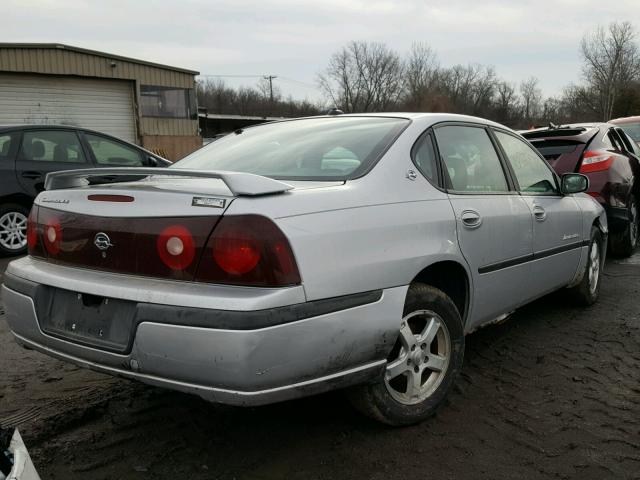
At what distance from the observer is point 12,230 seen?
7094 mm

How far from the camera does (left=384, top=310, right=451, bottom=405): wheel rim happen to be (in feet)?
8.65

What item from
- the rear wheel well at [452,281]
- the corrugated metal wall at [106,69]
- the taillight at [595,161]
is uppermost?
the corrugated metal wall at [106,69]

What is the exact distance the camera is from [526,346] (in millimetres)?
3859

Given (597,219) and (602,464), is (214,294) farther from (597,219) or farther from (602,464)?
(597,219)

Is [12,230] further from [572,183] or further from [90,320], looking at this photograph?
[572,183]

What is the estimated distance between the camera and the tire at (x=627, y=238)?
21.2 ft

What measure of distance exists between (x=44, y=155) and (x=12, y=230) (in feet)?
3.34

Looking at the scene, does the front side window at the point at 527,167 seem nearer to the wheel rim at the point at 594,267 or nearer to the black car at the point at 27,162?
the wheel rim at the point at 594,267

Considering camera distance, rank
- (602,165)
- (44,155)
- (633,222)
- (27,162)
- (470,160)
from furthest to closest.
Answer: (44,155)
(27,162)
(633,222)
(602,165)
(470,160)

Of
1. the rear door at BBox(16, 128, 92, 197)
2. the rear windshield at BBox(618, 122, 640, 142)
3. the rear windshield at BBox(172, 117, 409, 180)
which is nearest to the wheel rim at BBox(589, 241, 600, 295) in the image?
the rear windshield at BBox(172, 117, 409, 180)

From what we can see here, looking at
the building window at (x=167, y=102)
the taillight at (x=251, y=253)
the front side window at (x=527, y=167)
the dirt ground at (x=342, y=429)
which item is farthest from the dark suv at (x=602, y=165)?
the building window at (x=167, y=102)

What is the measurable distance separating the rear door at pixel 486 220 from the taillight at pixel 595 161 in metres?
2.97

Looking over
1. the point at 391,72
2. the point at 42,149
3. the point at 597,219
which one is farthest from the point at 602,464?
the point at 391,72

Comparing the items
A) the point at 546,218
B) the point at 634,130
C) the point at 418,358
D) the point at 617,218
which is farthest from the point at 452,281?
the point at 634,130
